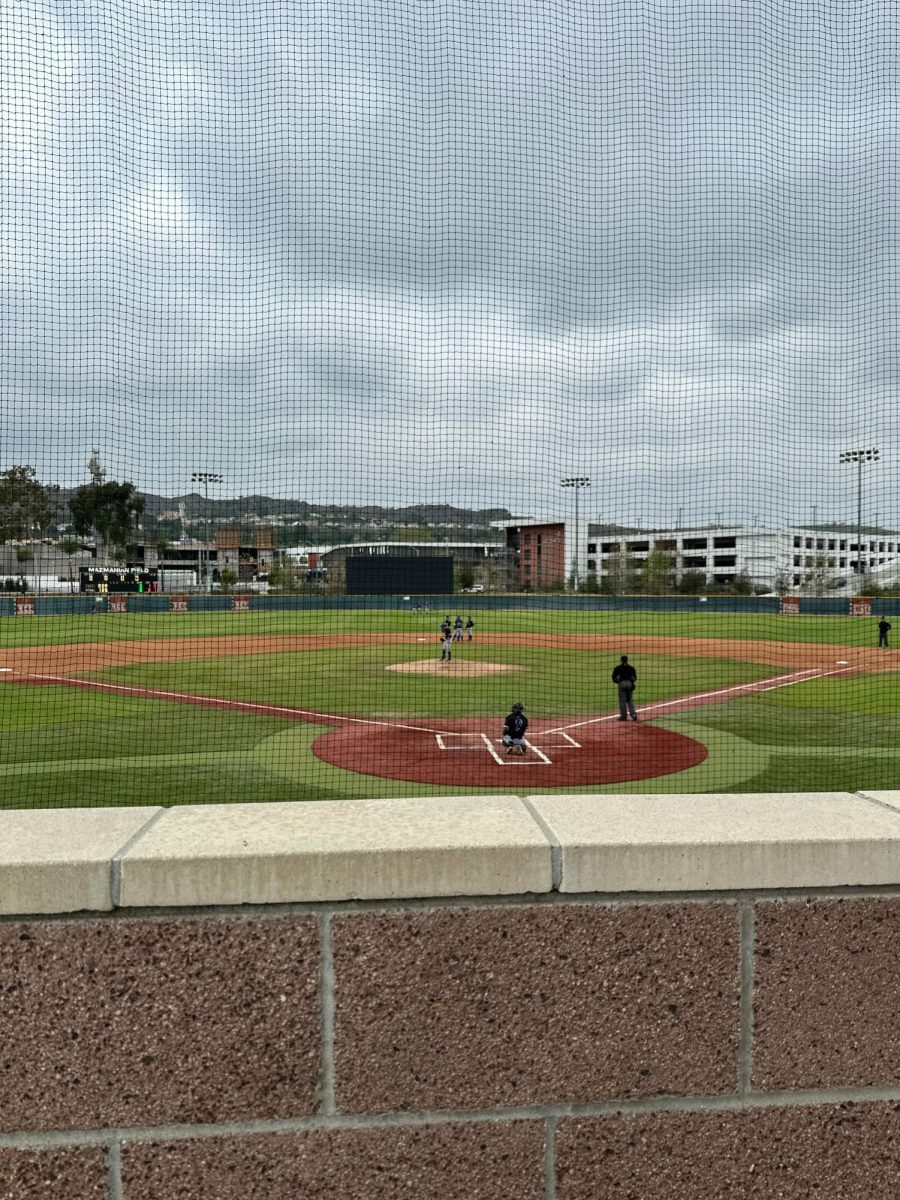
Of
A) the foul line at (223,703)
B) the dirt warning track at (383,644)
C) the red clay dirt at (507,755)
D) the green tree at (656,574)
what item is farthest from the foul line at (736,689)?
the green tree at (656,574)

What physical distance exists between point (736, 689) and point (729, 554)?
3143cm

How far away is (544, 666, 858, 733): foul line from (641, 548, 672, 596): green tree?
2205 cm

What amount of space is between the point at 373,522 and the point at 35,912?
1305 centimetres

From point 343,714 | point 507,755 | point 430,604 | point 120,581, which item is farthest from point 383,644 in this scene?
point 507,755

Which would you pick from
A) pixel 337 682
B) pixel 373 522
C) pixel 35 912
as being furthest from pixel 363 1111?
pixel 337 682

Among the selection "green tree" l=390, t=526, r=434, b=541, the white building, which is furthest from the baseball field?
the white building

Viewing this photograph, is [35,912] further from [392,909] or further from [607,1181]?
[607,1181]

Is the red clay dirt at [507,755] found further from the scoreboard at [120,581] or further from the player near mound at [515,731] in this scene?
the scoreboard at [120,581]

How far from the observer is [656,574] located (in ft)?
154

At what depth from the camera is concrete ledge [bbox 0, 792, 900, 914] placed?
4.74ft

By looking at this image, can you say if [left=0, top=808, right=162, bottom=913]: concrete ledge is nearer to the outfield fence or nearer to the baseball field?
the baseball field

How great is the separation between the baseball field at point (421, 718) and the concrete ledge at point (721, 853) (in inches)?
348

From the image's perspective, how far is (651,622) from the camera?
143ft

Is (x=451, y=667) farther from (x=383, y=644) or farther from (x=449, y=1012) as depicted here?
(x=449, y=1012)
